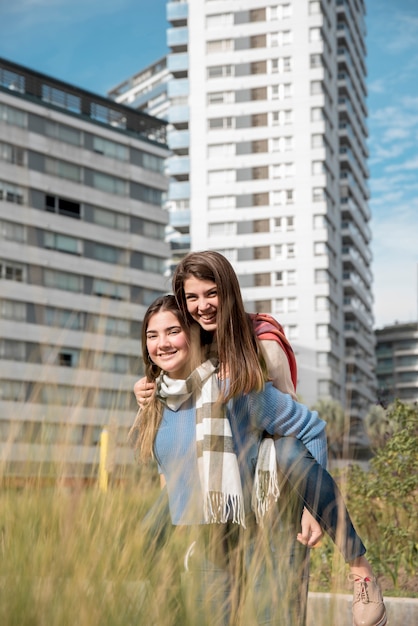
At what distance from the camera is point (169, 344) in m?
3.09

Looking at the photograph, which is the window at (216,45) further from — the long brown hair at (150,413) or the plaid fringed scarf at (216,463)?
the plaid fringed scarf at (216,463)

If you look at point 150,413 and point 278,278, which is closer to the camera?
point 150,413

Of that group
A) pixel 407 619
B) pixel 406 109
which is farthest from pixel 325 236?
pixel 407 619

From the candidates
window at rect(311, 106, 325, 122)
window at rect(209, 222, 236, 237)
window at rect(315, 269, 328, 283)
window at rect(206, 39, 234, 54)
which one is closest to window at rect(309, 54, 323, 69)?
window at rect(311, 106, 325, 122)

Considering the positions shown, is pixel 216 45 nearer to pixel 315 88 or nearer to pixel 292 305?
pixel 315 88

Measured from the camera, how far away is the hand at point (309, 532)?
2.92m

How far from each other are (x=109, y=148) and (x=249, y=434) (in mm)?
71054

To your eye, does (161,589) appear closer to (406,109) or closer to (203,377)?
(203,377)

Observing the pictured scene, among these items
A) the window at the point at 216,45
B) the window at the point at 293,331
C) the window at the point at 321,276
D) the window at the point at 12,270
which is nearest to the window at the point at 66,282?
the window at the point at 12,270

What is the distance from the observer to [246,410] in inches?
117

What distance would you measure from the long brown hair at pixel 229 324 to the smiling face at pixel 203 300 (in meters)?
0.02

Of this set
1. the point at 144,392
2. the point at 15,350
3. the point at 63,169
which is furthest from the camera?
the point at 63,169

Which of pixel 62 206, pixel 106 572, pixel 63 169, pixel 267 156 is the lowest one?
pixel 106 572

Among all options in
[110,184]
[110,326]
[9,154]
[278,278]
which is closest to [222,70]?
[110,184]
